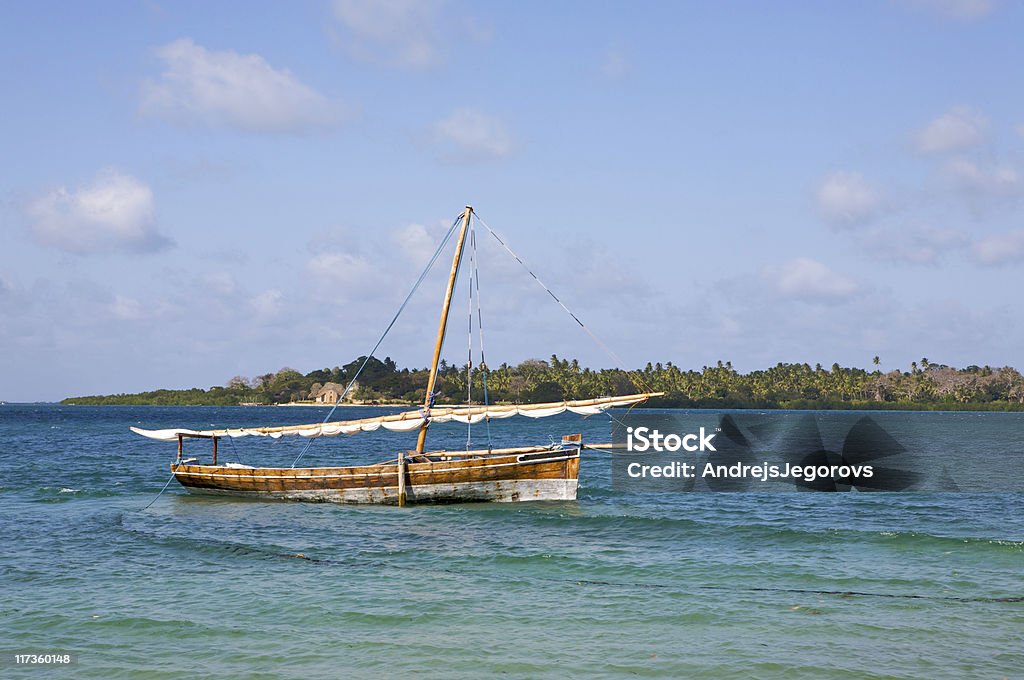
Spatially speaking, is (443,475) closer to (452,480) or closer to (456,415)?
(452,480)

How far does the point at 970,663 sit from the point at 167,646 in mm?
12280

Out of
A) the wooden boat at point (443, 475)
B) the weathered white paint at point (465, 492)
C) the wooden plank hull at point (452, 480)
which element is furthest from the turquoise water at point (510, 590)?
the wooden boat at point (443, 475)

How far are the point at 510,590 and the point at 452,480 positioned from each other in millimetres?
13641

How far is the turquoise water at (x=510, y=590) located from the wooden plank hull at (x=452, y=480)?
615 mm

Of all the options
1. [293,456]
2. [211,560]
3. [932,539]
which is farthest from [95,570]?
[293,456]

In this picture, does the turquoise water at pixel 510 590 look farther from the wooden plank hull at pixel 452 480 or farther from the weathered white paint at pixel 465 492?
the wooden plank hull at pixel 452 480

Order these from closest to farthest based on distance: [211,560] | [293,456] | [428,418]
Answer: [211,560] < [428,418] < [293,456]

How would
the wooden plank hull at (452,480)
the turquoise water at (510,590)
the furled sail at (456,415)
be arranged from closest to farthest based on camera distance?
the turquoise water at (510,590), the wooden plank hull at (452,480), the furled sail at (456,415)

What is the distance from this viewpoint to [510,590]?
60.3ft

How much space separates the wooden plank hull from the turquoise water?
615 mm

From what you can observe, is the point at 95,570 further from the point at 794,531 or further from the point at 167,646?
the point at 794,531

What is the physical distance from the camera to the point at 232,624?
1560 cm

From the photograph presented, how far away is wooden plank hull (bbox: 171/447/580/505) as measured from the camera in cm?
3191

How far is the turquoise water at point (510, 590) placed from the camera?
13.8 metres
